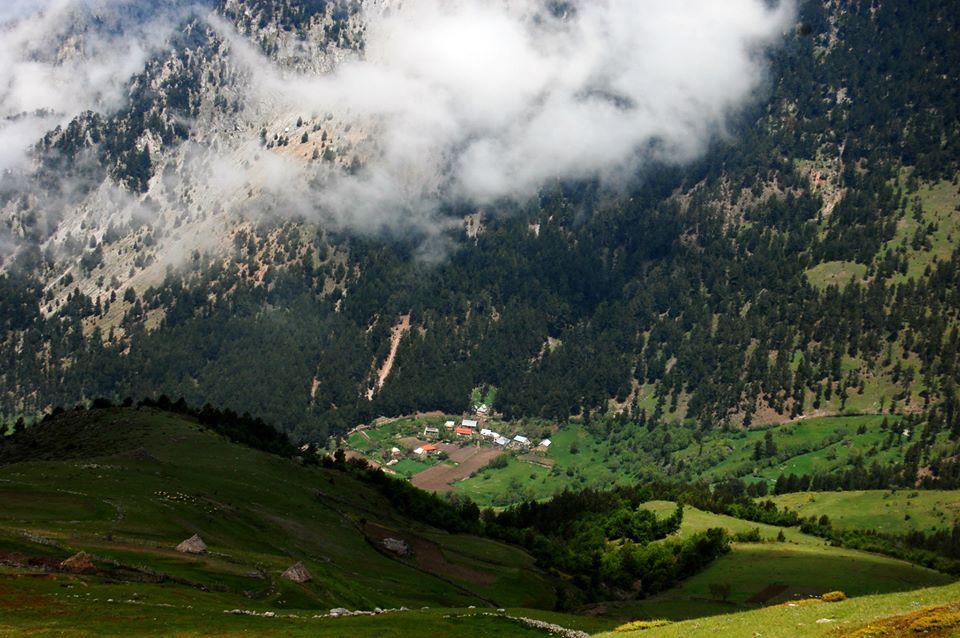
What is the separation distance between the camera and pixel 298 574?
336 feet

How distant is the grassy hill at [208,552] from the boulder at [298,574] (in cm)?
150

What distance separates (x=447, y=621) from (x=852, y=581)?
133 m

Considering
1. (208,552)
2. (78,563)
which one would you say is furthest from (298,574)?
(78,563)

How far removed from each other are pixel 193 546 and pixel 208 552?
2.17 m

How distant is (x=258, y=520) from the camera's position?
139 meters

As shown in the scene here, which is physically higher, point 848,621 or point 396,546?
point 396,546

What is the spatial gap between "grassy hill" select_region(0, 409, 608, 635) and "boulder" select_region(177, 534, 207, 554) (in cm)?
177

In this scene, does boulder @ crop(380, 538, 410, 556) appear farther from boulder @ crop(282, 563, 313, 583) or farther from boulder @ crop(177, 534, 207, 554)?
boulder @ crop(177, 534, 207, 554)

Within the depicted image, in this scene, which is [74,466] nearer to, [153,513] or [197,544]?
[153,513]

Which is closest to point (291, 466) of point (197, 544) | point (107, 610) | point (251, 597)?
point (197, 544)

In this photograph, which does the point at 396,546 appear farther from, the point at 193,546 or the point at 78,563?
the point at 78,563

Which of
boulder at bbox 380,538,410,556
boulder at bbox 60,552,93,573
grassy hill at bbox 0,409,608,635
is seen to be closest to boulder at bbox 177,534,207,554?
grassy hill at bbox 0,409,608,635

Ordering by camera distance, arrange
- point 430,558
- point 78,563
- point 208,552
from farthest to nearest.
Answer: point 430,558 → point 208,552 → point 78,563

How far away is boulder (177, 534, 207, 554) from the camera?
10319cm
